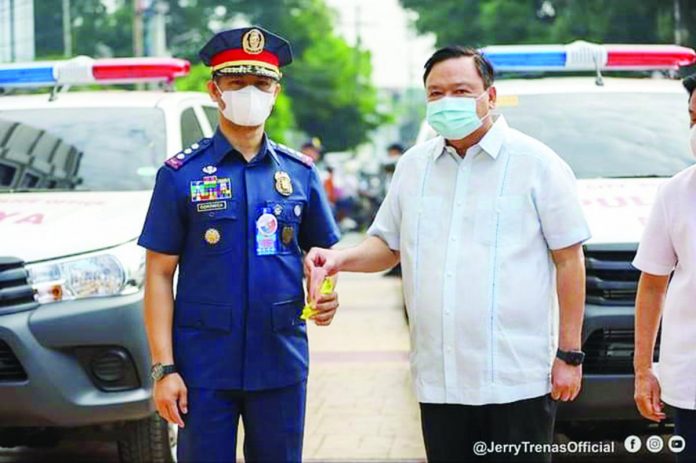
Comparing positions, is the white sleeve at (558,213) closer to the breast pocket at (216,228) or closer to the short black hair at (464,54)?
the short black hair at (464,54)

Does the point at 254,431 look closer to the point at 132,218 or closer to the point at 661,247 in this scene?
the point at 661,247

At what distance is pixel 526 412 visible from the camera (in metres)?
3.42

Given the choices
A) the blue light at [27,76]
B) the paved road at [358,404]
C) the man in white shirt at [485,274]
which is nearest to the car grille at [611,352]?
the paved road at [358,404]

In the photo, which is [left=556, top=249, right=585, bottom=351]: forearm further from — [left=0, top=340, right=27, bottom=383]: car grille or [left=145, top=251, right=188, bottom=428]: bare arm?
[left=0, top=340, right=27, bottom=383]: car grille

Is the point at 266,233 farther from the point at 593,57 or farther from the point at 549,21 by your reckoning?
the point at 549,21

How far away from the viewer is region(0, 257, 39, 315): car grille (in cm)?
478

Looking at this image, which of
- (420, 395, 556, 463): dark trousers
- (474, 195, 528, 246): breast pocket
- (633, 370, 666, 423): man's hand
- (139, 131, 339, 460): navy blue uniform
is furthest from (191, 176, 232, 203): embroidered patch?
(633, 370, 666, 423): man's hand

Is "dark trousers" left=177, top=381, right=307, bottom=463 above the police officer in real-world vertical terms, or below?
below

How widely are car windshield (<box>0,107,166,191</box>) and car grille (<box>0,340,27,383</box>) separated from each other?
1268 mm

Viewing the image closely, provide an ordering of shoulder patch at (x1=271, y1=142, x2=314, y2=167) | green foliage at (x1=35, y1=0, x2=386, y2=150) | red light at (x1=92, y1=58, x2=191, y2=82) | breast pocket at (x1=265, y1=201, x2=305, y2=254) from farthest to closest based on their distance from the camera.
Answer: green foliage at (x1=35, y1=0, x2=386, y2=150) < red light at (x1=92, y1=58, x2=191, y2=82) < shoulder patch at (x1=271, y1=142, x2=314, y2=167) < breast pocket at (x1=265, y1=201, x2=305, y2=254)

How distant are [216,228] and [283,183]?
0.26 meters

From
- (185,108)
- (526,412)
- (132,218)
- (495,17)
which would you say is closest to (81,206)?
(132,218)

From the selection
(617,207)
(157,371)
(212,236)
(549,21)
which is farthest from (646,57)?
(549,21)

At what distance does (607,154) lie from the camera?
5922 millimetres
